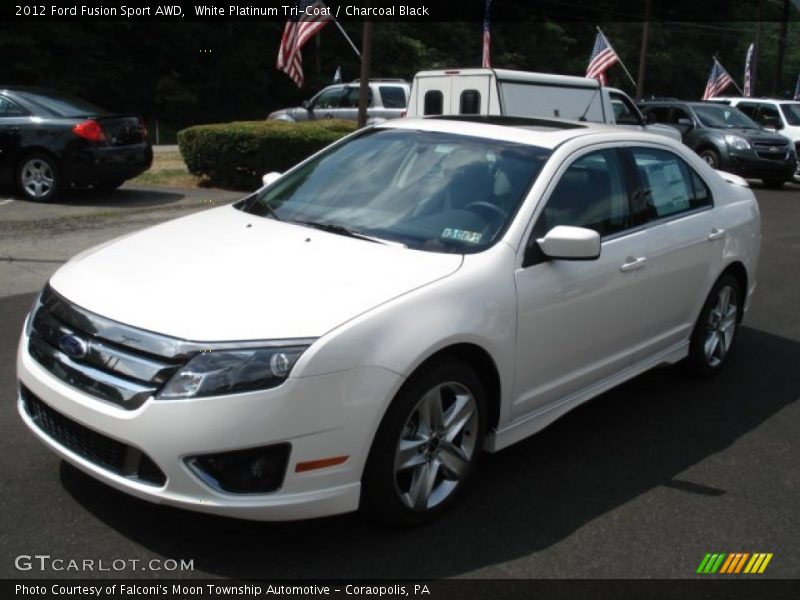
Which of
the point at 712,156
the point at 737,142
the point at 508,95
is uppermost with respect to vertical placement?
the point at 508,95

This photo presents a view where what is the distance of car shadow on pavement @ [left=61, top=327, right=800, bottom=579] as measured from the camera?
3273mm

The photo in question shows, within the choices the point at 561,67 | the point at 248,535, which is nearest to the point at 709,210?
the point at 248,535

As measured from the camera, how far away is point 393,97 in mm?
20141

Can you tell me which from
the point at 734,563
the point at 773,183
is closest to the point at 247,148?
the point at 734,563

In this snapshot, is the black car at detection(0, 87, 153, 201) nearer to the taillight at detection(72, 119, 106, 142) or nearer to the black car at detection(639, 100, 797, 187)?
the taillight at detection(72, 119, 106, 142)

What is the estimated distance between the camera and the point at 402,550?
11.1 feet

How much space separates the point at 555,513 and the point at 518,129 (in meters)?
2.01

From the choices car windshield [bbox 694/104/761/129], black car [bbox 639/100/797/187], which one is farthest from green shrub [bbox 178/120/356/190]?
car windshield [bbox 694/104/761/129]

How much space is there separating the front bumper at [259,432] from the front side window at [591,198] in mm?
1382

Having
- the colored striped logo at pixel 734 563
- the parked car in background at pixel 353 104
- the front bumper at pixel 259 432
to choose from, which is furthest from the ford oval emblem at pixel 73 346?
the parked car in background at pixel 353 104

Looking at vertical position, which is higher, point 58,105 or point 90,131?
point 58,105

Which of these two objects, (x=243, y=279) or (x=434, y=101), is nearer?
(x=243, y=279)

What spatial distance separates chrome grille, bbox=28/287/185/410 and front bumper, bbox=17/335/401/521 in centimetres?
5

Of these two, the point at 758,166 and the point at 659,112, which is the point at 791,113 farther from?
the point at 758,166
